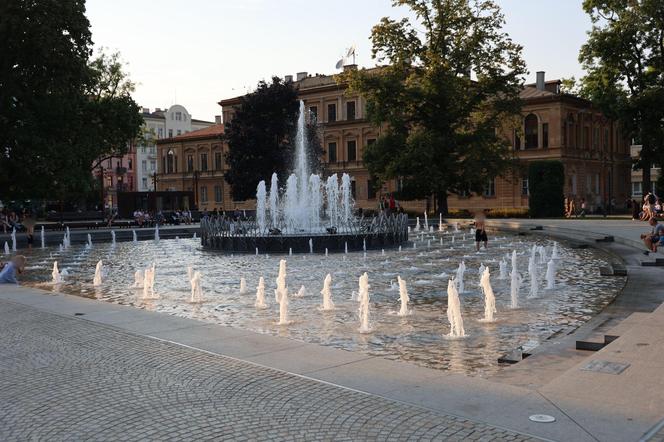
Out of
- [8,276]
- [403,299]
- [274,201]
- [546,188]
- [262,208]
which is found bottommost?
[403,299]

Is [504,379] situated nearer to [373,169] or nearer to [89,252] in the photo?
[89,252]

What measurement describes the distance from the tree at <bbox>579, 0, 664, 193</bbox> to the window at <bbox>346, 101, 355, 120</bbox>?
28.8 m

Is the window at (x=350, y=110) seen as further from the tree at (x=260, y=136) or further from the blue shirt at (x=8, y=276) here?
the blue shirt at (x=8, y=276)

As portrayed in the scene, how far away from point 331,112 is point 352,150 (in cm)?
537

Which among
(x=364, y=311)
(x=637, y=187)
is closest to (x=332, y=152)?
(x=637, y=187)

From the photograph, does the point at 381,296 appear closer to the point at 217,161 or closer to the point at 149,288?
the point at 149,288

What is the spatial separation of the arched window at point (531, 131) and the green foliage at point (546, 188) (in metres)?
14.8

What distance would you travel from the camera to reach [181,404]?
611 cm

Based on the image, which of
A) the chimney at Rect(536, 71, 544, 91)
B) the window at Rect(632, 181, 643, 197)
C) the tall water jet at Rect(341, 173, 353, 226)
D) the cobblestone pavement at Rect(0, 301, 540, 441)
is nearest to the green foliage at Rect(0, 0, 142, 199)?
the tall water jet at Rect(341, 173, 353, 226)

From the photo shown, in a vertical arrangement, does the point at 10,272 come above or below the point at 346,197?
below

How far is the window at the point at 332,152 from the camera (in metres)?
77.6

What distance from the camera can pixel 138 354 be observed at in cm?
822

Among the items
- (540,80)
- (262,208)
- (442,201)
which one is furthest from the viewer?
(540,80)

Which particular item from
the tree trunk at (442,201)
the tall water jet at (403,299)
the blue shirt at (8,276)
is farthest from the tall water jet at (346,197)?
the tall water jet at (403,299)
